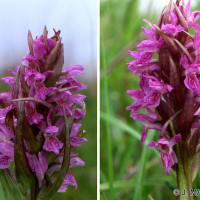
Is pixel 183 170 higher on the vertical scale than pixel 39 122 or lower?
lower

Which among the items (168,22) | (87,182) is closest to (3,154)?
(168,22)

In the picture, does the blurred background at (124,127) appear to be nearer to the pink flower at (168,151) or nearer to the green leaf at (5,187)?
the pink flower at (168,151)

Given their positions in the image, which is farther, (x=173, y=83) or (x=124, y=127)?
(x=124, y=127)

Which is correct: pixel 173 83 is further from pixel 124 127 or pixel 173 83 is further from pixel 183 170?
pixel 124 127

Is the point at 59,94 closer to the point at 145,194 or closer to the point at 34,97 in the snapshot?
the point at 34,97

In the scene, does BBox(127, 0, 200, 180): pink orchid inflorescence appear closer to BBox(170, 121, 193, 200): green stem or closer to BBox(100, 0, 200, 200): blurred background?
BBox(170, 121, 193, 200): green stem

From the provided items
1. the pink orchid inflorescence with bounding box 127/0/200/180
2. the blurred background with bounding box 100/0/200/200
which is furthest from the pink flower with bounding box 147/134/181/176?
the blurred background with bounding box 100/0/200/200

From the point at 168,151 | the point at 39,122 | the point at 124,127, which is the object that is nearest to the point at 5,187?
the point at 39,122
